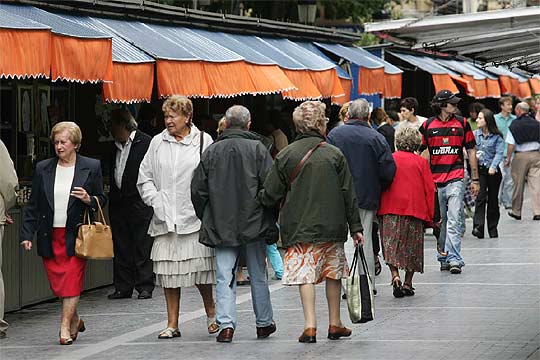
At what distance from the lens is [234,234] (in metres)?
10.3

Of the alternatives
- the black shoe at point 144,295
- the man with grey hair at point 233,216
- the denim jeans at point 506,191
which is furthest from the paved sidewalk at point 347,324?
the denim jeans at point 506,191

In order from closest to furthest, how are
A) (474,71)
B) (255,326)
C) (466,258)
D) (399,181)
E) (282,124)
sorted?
(255,326) → (399,181) → (466,258) → (282,124) → (474,71)

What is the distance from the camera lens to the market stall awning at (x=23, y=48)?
34.1 ft

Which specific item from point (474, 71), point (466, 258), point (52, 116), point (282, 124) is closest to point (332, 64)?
point (282, 124)

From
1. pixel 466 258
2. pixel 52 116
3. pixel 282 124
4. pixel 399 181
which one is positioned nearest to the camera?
pixel 399 181

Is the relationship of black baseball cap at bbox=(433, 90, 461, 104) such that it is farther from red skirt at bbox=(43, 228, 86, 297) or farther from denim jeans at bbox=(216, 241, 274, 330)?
red skirt at bbox=(43, 228, 86, 297)

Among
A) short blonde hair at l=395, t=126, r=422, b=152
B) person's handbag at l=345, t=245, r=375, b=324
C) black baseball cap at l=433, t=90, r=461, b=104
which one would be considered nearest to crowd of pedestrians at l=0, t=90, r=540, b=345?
person's handbag at l=345, t=245, r=375, b=324

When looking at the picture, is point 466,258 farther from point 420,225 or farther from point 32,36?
point 32,36

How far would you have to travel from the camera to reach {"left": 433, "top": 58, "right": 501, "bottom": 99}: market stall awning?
28952mm

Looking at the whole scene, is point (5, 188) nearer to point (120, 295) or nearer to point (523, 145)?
point (120, 295)

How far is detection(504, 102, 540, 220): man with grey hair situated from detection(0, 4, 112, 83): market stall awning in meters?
11.5

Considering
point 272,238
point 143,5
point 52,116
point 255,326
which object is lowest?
point 255,326

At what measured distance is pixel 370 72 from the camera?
67.4ft

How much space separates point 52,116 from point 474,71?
1812cm
